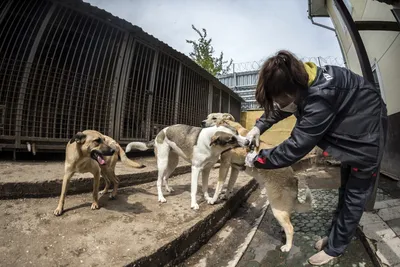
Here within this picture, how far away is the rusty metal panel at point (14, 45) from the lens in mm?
4477

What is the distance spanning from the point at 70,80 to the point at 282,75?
4857 millimetres

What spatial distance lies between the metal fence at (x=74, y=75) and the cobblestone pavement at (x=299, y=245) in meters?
4.05

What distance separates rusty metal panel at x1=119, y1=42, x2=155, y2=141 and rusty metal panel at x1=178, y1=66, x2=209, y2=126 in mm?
1636

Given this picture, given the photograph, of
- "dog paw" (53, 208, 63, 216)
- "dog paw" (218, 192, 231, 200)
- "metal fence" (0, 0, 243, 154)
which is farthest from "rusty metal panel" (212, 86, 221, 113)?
"dog paw" (53, 208, 63, 216)

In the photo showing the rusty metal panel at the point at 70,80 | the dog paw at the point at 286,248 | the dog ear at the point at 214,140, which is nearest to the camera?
the dog paw at the point at 286,248

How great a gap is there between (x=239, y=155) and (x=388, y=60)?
4134mm

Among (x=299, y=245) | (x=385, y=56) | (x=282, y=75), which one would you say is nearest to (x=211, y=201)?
(x=299, y=245)

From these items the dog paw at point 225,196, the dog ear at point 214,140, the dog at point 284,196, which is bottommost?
the dog paw at point 225,196

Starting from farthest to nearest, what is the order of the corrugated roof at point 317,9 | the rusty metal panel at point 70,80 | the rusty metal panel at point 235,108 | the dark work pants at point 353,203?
the rusty metal panel at point 235,108 → the corrugated roof at point 317,9 → the rusty metal panel at point 70,80 → the dark work pants at point 353,203

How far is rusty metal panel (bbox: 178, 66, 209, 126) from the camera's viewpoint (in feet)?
27.4

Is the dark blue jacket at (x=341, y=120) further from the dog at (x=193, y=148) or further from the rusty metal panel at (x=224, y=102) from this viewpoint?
the rusty metal panel at (x=224, y=102)

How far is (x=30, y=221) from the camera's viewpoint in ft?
8.07

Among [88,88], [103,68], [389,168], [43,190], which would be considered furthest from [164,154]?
[389,168]

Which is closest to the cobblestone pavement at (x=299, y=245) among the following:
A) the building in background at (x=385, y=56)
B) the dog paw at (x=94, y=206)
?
the building in background at (x=385, y=56)
